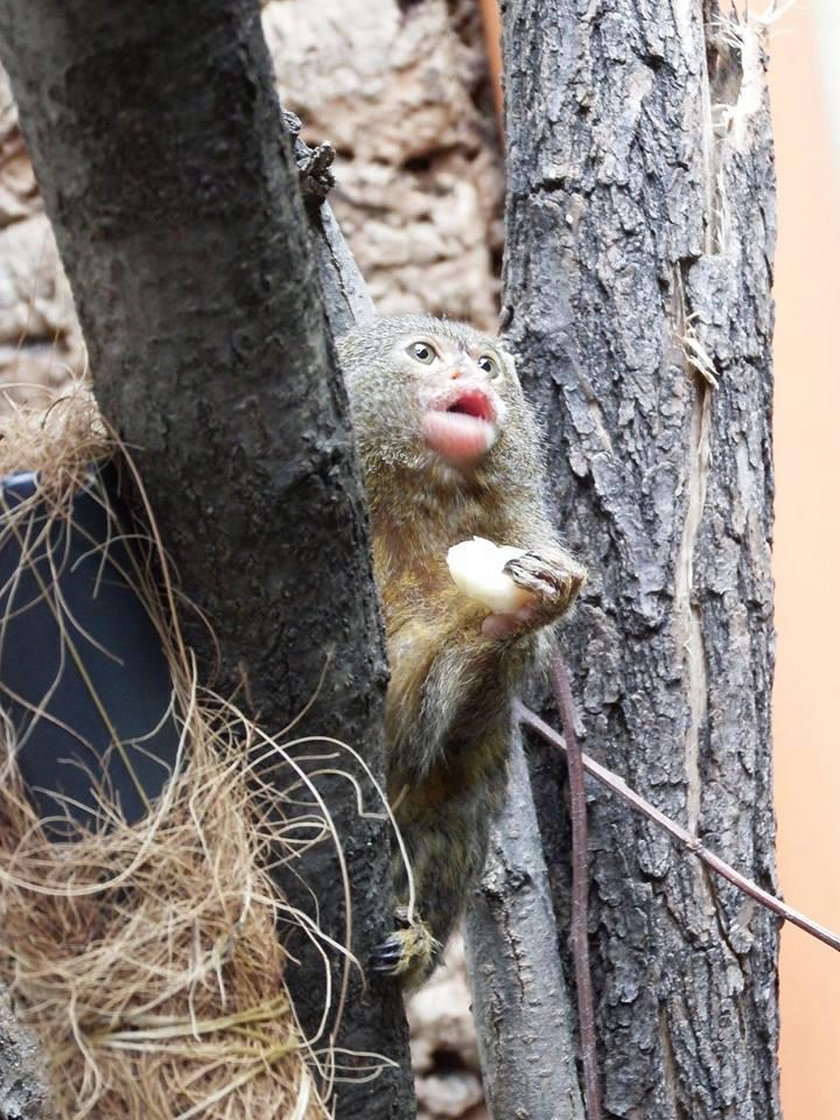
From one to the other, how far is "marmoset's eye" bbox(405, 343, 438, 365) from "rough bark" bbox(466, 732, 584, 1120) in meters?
0.78

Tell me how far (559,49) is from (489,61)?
2.86 m

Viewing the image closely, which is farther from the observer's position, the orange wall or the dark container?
the orange wall

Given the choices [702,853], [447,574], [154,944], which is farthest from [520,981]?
[154,944]

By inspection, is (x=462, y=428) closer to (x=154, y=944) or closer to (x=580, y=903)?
(x=580, y=903)

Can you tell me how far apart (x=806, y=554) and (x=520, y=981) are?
159 cm

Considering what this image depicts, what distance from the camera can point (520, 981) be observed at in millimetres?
2725

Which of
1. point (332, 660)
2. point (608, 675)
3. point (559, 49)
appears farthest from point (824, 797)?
point (332, 660)

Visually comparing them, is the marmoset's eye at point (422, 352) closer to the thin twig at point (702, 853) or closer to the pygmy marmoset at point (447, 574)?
the pygmy marmoset at point (447, 574)

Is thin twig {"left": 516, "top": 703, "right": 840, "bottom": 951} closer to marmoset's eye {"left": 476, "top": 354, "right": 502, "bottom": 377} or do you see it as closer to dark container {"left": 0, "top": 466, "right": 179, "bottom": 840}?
marmoset's eye {"left": 476, "top": 354, "right": 502, "bottom": 377}

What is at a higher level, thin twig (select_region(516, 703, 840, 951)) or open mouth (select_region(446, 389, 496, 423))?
open mouth (select_region(446, 389, 496, 423))

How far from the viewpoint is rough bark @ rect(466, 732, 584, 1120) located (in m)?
2.71

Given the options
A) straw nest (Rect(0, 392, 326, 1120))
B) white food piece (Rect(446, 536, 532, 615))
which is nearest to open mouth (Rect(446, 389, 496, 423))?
white food piece (Rect(446, 536, 532, 615))

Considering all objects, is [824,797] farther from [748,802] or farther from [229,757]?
[229,757]

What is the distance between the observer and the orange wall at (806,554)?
143 inches
